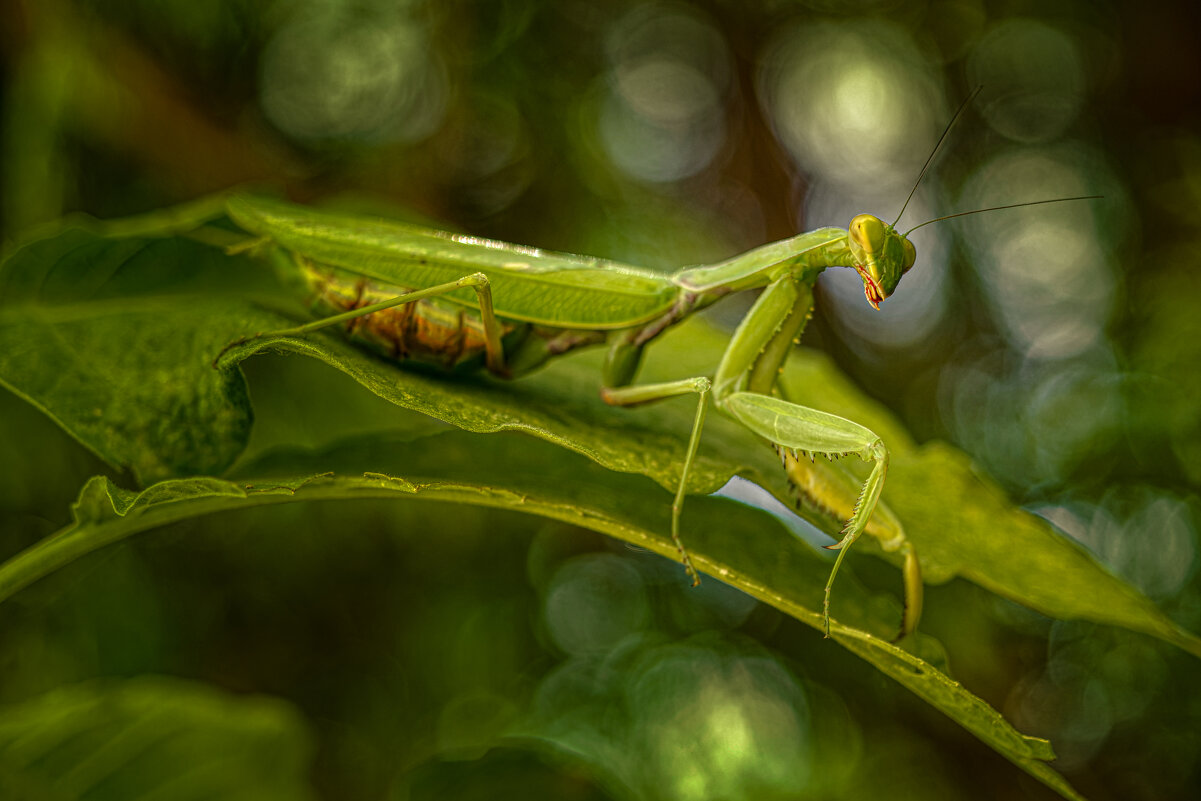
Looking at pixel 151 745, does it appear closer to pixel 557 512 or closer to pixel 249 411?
pixel 249 411

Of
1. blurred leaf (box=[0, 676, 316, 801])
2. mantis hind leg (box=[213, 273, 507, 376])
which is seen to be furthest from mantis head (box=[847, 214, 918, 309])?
blurred leaf (box=[0, 676, 316, 801])

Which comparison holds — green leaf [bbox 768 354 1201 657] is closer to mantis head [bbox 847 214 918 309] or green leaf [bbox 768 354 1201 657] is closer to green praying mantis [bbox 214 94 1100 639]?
green praying mantis [bbox 214 94 1100 639]

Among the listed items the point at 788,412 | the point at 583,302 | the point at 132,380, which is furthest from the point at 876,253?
the point at 132,380

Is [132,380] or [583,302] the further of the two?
[583,302]

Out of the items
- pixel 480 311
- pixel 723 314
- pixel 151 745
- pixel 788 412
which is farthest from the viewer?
pixel 723 314

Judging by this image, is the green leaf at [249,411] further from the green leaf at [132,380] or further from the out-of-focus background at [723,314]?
the out-of-focus background at [723,314]

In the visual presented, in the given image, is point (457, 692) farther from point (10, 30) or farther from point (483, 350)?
point (10, 30)
